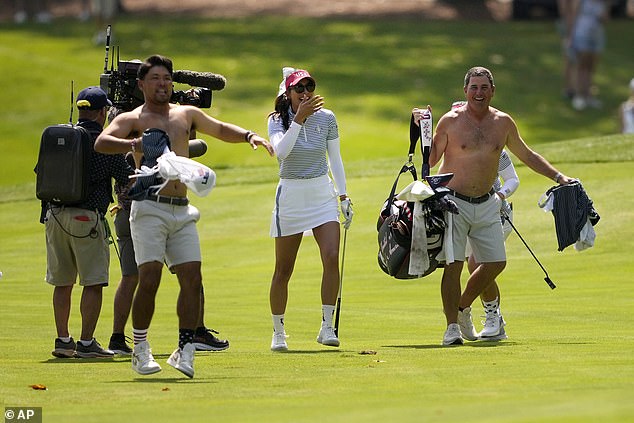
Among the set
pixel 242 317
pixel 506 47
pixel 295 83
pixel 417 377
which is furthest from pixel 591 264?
pixel 506 47

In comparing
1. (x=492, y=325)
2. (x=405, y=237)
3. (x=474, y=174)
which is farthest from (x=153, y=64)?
(x=492, y=325)

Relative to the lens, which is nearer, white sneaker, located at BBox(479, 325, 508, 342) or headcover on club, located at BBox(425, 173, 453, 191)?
headcover on club, located at BBox(425, 173, 453, 191)

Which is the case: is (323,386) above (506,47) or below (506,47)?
below

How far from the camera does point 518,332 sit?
12047 millimetres

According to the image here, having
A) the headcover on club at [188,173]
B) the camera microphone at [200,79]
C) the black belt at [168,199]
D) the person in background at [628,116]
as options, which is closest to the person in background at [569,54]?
the person in background at [628,116]

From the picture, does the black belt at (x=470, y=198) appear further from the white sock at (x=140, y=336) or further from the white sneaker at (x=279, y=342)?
the white sock at (x=140, y=336)

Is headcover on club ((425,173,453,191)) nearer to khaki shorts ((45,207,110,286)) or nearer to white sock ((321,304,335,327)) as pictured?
white sock ((321,304,335,327))

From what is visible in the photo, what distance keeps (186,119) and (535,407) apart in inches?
134

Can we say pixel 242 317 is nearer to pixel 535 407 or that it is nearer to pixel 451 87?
pixel 535 407

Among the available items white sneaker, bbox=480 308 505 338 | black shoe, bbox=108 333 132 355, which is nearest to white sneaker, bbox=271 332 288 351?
black shoe, bbox=108 333 132 355

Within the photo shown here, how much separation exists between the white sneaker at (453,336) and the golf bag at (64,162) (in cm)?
287

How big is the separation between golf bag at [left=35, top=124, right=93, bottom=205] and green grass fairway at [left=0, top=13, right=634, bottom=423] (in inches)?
48.5

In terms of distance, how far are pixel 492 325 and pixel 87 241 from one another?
3.17 meters

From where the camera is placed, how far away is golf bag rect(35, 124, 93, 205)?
10852mm
